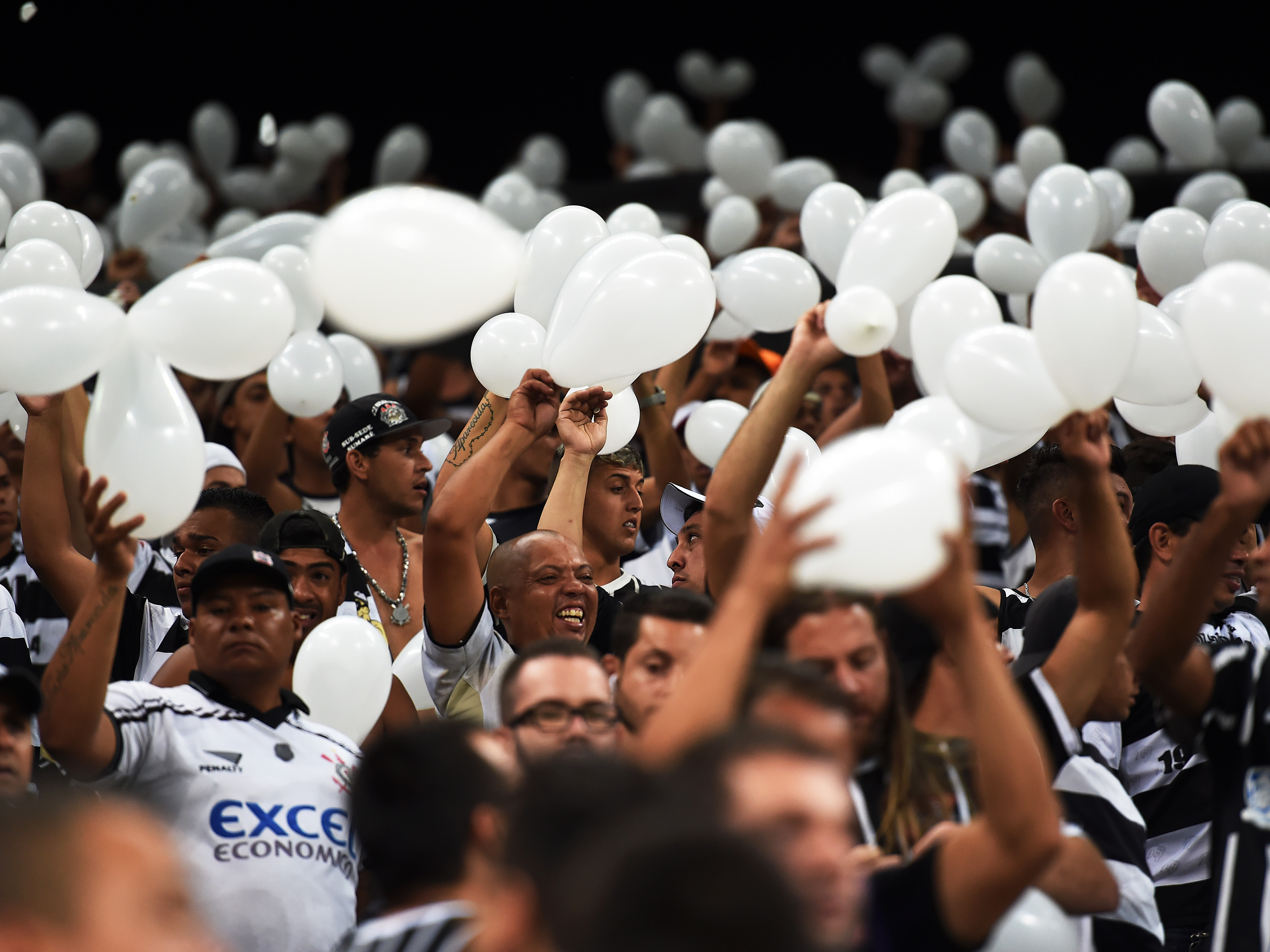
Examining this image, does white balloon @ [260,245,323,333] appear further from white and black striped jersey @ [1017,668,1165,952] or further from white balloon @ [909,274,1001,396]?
white and black striped jersey @ [1017,668,1165,952]

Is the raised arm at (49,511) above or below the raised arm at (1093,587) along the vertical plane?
below

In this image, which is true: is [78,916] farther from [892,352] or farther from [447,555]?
[892,352]

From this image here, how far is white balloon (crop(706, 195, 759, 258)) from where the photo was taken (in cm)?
582

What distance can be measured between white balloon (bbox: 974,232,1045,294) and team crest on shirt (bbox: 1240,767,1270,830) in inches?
106

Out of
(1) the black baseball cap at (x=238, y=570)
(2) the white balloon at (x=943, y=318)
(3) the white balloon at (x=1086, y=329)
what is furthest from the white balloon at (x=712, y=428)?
(3) the white balloon at (x=1086, y=329)

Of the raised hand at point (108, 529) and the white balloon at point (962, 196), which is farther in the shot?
the white balloon at point (962, 196)

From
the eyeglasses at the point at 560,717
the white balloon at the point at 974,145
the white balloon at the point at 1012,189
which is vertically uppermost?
the white balloon at the point at 974,145

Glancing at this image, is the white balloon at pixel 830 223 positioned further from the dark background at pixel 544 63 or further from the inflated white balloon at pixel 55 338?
the dark background at pixel 544 63

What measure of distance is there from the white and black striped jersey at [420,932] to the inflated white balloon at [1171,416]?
93.8 inches

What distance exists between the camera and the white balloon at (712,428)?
4.18m

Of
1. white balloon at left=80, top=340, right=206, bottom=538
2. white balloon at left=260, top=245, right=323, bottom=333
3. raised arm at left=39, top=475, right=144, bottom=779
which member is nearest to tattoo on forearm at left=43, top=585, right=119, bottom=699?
raised arm at left=39, top=475, right=144, bottom=779

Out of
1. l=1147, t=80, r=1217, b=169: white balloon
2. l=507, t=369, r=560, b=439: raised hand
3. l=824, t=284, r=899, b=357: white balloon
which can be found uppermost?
l=1147, t=80, r=1217, b=169: white balloon

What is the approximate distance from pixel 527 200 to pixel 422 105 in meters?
3.28

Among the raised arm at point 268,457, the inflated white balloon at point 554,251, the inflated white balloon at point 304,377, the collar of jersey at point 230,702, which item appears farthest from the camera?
the raised arm at point 268,457
